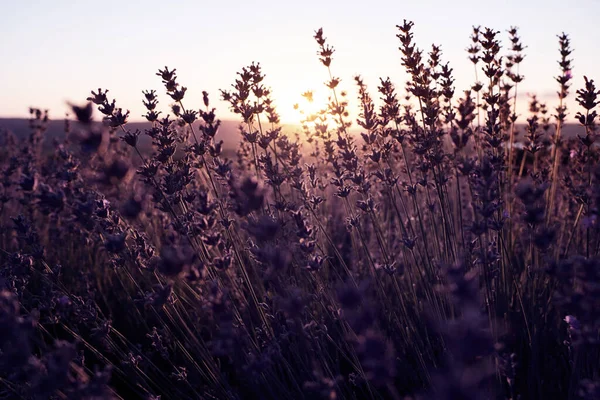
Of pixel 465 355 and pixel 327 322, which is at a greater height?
pixel 465 355

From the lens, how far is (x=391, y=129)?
356 cm

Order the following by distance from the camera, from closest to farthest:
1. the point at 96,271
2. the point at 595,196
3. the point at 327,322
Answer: the point at 595,196
the point at 327,322
the point at 96,271

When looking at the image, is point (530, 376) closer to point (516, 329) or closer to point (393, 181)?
point (516, 329)

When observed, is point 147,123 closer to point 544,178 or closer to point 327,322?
point 327,322

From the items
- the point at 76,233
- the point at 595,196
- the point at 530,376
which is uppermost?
the point at 595,196

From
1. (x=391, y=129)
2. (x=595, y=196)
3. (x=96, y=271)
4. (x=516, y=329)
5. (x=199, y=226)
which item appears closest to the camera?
(x=595, y=196)

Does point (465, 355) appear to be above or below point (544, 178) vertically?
below

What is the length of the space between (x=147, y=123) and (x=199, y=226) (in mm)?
1211

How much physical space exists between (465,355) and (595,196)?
1.00 metres

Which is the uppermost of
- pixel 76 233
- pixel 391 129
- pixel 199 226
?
pixel 391 129

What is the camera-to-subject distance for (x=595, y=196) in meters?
1.69

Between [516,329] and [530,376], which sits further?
[516,329]

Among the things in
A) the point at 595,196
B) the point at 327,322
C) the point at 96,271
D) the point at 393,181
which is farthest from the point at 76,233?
the point at 595,196

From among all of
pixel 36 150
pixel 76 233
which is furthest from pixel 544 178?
pixel 36 150
